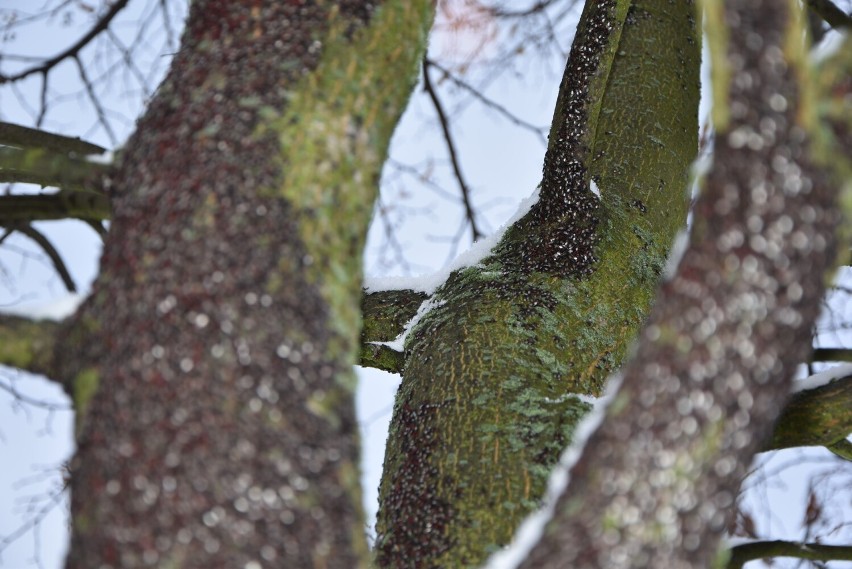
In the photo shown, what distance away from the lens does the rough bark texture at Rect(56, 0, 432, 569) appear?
820mm

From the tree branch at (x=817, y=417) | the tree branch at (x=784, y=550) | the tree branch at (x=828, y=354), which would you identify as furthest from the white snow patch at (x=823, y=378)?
the tree branch at (x=784, y=550)

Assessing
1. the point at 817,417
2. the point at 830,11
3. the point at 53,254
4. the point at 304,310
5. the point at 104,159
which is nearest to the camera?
the point at 304,310

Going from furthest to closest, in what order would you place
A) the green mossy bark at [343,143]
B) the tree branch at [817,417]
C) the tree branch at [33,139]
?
the tree branch at [33,139] < the tree branch at [817,417] < the green mossy bark at [343,143]

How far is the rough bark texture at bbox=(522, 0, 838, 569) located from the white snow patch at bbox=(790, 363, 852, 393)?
0.58 metres

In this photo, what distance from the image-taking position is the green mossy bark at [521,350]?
1396mm

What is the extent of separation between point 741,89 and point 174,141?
0.64m

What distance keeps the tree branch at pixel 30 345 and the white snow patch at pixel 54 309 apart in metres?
0.01

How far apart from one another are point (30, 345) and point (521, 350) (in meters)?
0.94

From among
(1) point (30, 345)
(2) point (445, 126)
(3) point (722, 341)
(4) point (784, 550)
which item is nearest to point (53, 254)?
(2) point (445, 126)

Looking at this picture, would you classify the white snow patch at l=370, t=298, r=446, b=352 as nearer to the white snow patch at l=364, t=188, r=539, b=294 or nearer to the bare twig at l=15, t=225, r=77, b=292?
the white snow patch at l=364, t=188, r=539, b=294

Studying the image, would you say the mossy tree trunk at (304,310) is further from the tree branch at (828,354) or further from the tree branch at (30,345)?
the tree branch at (828,354)

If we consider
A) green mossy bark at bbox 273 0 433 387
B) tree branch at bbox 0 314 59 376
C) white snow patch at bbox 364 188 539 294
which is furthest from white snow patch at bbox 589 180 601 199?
tree branch at bbox 0 314 59 376

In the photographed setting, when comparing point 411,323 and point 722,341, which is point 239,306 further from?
point 411,323

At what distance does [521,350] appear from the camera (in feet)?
5.36
